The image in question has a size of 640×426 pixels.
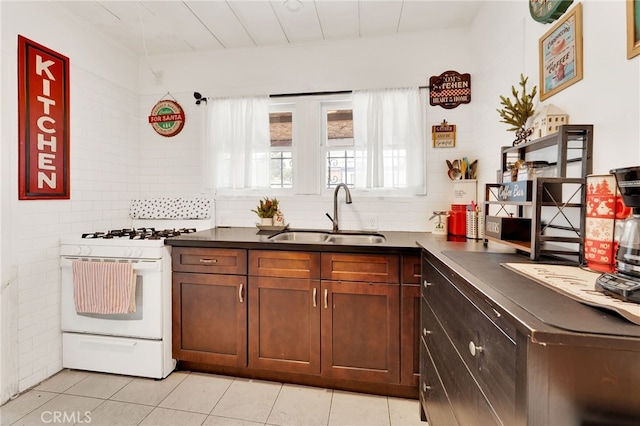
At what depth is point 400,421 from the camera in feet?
5.76

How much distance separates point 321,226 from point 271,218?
44 centimetres

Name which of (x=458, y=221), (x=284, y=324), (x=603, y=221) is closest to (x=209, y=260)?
(x=284, y=324)

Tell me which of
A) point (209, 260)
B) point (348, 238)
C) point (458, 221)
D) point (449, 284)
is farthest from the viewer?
point (348, 238)

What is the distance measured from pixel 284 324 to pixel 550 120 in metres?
1.81

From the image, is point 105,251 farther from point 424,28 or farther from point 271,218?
point 424,28

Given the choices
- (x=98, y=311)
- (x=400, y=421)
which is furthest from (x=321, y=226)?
(x=98, y=311)

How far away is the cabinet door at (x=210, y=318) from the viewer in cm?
210

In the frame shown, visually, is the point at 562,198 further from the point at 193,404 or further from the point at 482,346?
the point at 193,404

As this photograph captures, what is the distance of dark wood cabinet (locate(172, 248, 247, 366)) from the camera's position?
2098mm

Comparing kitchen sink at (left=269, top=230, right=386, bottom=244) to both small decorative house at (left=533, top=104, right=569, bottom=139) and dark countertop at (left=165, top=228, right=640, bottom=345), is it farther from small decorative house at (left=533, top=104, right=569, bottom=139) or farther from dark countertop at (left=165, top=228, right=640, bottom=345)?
small decorative house at (left=533, top=104, right=569, bottom=139)

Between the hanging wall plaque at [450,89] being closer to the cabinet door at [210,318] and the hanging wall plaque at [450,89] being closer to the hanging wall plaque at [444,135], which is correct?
the hanging wall plaque at [444,135]

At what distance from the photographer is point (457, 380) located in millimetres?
1098

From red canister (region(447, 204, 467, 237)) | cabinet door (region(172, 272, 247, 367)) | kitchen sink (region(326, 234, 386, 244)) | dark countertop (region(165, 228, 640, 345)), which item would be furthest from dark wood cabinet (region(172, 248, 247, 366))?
red canister (region(447, 204, 467, 237))

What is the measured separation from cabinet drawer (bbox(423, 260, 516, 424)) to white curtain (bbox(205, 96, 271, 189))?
1970 mm
